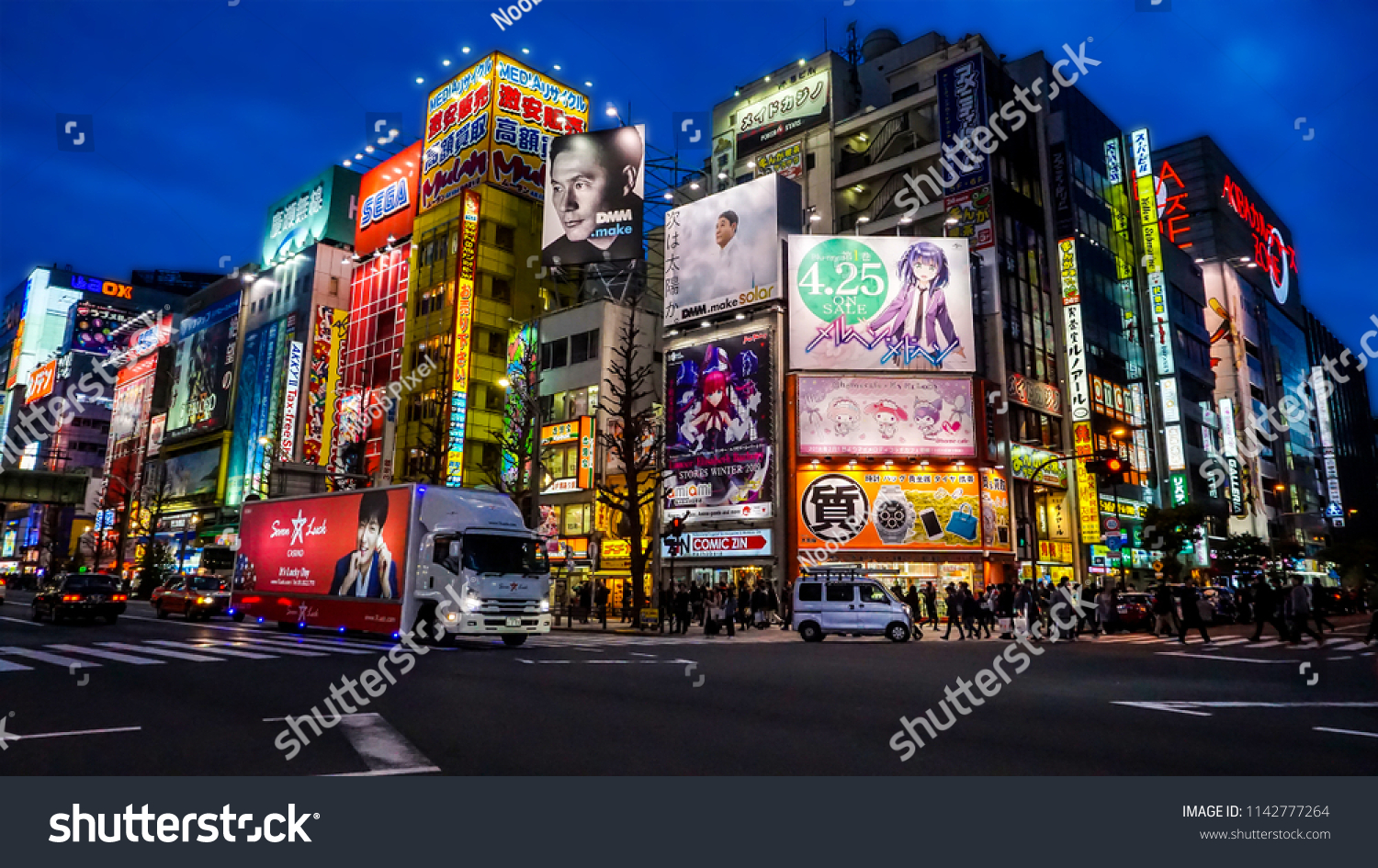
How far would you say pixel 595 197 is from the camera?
158 ft

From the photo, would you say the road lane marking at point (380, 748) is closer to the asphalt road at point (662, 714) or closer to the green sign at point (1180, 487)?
the asphalt road at point (662, 714)

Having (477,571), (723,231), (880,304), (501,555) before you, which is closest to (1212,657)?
(501,555)

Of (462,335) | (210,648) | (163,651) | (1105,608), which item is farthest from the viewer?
(462,335)

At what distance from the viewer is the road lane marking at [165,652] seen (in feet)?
47.4

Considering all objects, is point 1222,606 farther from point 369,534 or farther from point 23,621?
point 23,621

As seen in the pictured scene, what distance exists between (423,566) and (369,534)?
2.12 m

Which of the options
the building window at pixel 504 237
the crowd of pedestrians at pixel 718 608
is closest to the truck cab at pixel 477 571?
the crowd of pedestrians at pixel 718 608

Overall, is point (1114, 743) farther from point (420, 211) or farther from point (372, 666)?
point (420, 211)

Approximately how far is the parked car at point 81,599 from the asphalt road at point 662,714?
8137 millimetres

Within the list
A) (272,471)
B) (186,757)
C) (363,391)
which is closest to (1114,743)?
(186,757)

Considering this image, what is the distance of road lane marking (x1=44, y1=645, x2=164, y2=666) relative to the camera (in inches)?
554

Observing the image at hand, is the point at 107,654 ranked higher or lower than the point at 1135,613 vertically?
lower

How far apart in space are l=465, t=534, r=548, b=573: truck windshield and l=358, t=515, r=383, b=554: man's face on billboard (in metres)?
2.31
